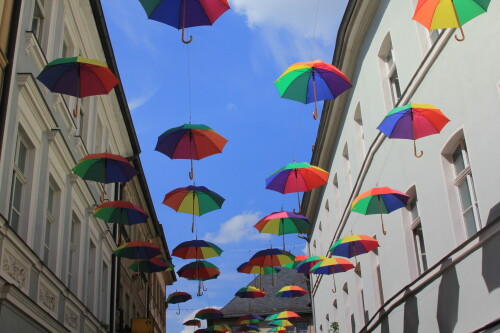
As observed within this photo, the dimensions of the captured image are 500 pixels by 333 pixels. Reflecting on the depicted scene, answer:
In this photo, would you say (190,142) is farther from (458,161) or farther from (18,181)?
(458,161)

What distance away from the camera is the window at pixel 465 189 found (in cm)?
1206

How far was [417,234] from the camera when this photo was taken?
1576 centimetres

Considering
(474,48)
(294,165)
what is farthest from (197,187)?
(474,48)

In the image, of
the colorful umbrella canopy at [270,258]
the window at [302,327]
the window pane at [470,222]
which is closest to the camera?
the window pane at [470,222]

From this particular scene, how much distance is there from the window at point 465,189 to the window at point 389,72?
3.98 metres

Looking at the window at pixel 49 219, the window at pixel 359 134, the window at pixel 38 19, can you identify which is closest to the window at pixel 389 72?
the window at pixel 359 134

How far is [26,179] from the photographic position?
13625 mm

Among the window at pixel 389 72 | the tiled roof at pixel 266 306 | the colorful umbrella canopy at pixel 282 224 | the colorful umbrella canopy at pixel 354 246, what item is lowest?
the colorful umbrella canopy at pixel 354 246

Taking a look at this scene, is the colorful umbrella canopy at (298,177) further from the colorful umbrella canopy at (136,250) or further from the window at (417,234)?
the colorful umbrella canopy at (136,250)

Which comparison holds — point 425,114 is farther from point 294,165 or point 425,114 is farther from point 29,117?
point 29,117

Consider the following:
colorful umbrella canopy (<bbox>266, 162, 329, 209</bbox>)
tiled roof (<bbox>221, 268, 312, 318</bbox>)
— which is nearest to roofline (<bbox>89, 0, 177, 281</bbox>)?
colorful umbrella canopy (<bbox>266, 162, 329, 209</bbox>)

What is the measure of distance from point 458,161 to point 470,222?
1242 mm

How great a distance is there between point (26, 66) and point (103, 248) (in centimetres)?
989

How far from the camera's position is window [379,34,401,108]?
17094 millimetres
